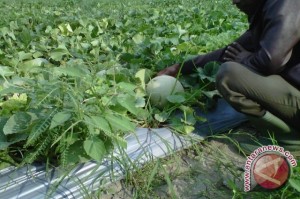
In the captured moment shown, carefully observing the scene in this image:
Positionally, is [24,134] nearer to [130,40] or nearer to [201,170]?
[201,170]

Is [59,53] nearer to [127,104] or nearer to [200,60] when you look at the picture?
[200,60]

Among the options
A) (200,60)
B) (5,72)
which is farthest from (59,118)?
(200,60)

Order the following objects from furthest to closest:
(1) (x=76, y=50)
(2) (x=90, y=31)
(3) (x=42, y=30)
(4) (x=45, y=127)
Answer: (3) (x=42, y=30), (2) (x=90, y=31), (1) (x=76, y=50), (4) (x=45, y=127)

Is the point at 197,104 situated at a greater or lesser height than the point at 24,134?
lesser

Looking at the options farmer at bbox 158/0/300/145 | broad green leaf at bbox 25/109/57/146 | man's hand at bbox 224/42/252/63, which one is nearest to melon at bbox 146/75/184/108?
man's hand at bbox 224/42/252/63

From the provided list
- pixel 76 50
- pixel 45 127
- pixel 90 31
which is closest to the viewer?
pixel 45 127

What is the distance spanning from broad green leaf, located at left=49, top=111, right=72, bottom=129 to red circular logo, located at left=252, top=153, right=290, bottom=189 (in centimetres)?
84

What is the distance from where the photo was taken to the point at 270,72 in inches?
87.1

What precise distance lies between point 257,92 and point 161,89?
686 millimetres

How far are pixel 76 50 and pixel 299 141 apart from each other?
2.02 meters

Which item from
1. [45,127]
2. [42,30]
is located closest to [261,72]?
[45,127]

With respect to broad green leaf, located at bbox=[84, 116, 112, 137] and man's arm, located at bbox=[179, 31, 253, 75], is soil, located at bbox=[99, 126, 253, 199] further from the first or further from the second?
man's arm, located at bbox=[179, 31, 253, 75]

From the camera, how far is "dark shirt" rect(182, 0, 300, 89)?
2.03 metres

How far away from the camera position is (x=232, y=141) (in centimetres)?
237
